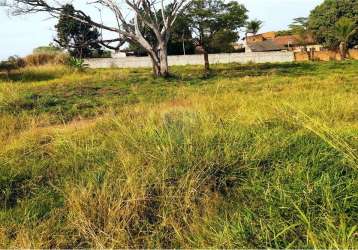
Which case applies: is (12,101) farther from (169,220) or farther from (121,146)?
(169,220)

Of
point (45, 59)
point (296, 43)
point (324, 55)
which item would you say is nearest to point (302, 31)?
point (296, 43)

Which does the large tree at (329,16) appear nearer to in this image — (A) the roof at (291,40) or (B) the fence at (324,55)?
(A) the roof at (291,40)

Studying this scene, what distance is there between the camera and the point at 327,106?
5781 millimetres

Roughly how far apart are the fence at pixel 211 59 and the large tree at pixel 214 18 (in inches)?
78.8

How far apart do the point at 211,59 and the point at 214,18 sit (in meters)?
3.93

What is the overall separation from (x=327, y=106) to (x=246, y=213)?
3293 mm

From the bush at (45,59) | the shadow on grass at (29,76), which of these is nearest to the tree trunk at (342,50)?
the bush at (45,59)

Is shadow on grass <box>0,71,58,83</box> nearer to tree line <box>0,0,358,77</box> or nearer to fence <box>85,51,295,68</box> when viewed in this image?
tree line <box>0,0,358,77</box>

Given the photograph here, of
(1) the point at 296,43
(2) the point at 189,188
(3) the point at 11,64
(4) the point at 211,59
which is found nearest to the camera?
(2) the point at 189,188

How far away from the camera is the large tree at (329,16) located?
4759cm

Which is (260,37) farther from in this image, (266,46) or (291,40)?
(266,46)

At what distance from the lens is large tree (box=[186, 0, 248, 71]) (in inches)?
1342

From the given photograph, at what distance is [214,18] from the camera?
35.3 metres

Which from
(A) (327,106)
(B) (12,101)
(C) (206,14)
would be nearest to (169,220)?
(A) (327,106)
